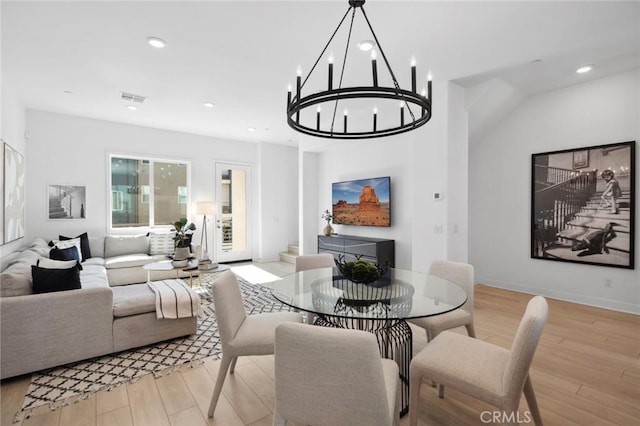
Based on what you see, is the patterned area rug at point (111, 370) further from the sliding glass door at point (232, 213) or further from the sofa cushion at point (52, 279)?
the sliding glass door at point (232, 213)

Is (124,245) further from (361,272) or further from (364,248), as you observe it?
(361,272)

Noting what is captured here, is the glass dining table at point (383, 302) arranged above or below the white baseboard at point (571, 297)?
above

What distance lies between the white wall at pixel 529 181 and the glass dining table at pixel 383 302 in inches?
114

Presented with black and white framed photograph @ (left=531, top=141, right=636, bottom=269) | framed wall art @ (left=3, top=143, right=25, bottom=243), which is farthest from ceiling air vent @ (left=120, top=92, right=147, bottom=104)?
black and white framed photograph @ (left=531, top=141, right=636, bottom=269)

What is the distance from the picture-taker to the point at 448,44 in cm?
285

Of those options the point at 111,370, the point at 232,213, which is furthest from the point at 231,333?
the point at 232,213

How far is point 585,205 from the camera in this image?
3.90m

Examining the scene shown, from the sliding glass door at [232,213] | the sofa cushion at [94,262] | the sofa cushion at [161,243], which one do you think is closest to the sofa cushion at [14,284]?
the sofa cushion at [94,262]

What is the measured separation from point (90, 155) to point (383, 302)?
583 centimetres

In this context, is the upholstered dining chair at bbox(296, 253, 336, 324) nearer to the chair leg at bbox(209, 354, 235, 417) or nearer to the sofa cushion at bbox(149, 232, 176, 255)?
the chair leg at bbox(209, 354, 235, 417)

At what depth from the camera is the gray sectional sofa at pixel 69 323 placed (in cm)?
228

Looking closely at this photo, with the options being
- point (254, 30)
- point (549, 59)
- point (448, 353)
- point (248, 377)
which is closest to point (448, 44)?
point (549, 59)

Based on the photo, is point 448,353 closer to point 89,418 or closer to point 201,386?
point 201,386

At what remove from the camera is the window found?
5.64m
